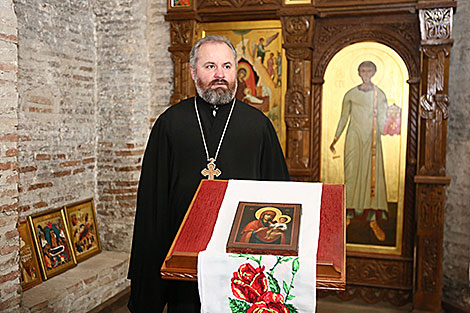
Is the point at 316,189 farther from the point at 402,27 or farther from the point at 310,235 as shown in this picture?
the point at 402,27

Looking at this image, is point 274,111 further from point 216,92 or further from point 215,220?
point 215,220

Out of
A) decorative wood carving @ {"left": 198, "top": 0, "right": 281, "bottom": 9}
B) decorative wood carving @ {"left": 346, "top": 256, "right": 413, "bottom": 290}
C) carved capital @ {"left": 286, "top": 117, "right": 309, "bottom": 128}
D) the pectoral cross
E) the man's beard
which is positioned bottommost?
decorative wood carving @ {"left": 346, "top": 256, "right": 413, "bottom": 290}

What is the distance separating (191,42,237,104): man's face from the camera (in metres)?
2.47

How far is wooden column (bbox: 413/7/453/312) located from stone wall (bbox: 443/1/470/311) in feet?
1.12

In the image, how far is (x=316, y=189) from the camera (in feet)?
6.50

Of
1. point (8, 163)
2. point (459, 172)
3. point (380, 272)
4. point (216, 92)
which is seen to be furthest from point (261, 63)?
point (216, 92)

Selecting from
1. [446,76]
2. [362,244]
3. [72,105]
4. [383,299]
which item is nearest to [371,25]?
[446,76]

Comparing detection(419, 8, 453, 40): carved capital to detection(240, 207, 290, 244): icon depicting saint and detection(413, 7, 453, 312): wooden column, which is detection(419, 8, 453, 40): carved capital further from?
detection(240, 207, 290, 244): icon depicting saint

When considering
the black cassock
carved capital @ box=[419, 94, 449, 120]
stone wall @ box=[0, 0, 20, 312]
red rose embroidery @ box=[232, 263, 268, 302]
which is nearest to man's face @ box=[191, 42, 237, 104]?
the black cassock

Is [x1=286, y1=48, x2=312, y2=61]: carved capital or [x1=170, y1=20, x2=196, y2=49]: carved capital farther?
[x1=170, y1=20, x2=196, y2=49]: carved capital

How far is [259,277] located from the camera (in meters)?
1.71

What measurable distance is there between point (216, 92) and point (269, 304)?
1.20 m

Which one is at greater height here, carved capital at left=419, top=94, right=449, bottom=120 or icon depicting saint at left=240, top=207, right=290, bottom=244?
carved capital at left=419, top=94, right=449, bottom=120

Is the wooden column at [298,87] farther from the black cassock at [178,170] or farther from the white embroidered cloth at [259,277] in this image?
the white embroidered cloth at [259,277]
